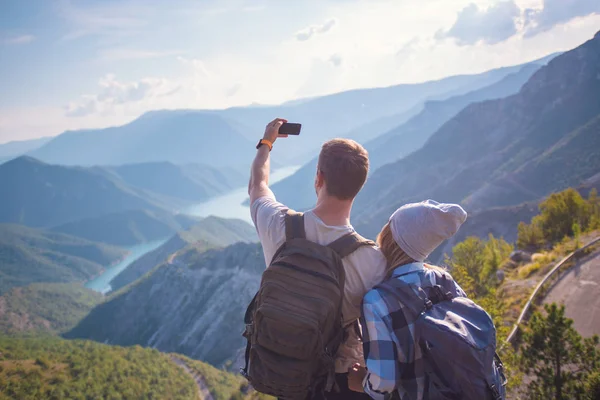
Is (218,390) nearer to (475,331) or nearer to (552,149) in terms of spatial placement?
(475,331)

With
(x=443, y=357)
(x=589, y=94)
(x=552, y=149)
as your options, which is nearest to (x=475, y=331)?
(x=443, y=357)

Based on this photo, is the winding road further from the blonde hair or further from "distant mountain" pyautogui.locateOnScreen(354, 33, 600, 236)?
"distant mountain" pyautogui.locateOnScreen(354, 33, 600, 236)

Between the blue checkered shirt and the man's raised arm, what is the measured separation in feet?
5.12

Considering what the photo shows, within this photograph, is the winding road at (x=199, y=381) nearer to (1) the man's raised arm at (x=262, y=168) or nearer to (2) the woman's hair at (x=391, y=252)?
(1) the man's raised arm at (x=262, y=168)

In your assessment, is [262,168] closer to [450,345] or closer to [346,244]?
[346,244]

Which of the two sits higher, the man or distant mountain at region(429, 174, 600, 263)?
the man

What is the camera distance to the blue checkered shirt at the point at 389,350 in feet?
8.44

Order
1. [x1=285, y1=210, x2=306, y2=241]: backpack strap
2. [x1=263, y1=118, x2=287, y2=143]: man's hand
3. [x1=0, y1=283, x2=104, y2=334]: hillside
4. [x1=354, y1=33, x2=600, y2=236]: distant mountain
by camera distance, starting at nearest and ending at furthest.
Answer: [x1=285, y1=210, x2=306, y2=241]: backpack strap, [x1=263, y1=118, x2=287, y2=143]: man's hand, [x1=354, y1=33, x2=600, y2=236]: distant mountain, [x1=0, y1=283, x2=104, y2=334]: hillside

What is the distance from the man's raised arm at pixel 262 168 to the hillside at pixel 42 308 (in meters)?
153

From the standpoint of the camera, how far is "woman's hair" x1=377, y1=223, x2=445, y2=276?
298 cm

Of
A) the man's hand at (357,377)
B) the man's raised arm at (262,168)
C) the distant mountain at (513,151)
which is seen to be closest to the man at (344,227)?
the man's hand at (357,377)

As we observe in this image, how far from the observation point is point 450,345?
257 cm

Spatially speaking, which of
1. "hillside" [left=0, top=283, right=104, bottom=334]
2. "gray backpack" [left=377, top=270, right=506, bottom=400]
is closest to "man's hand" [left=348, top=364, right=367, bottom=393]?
"gray backpack" [left=377, top=270, right=506, bottom=400]

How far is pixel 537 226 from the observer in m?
26.6
